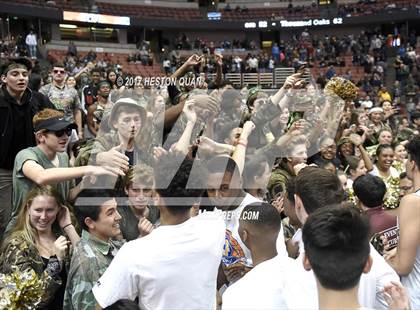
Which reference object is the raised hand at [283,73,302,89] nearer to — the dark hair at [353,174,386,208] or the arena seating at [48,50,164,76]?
the dark hair at [353,174,386,208]

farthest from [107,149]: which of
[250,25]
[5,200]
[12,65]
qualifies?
[250,25]

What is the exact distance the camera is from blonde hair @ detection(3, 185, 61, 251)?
2.95m

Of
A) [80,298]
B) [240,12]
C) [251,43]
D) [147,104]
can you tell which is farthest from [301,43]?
[80,298]

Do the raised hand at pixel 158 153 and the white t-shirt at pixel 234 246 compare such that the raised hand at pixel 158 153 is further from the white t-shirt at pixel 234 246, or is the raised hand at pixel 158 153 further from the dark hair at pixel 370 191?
the dark hair at pixel 370 191

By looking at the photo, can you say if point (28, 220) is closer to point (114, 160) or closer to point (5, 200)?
point (114, 160)

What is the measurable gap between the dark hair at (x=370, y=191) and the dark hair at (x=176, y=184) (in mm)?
1378

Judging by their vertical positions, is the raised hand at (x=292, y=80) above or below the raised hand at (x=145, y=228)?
above

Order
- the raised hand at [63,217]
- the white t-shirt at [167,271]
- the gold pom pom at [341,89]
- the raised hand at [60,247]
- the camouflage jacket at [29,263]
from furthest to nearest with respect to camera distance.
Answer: the gold pom pom at [341,89], the raised hand at [63,217], the raised hand at [60,247], the camouflage jacket at [29,263], the white t-shirt at [167,271]

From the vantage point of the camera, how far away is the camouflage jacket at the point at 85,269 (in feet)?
8.58

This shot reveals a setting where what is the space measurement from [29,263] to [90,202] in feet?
1.44

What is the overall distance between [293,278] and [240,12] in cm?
3367

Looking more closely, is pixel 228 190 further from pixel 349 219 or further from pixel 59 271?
pixel 349 219

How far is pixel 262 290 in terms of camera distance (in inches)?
88.0

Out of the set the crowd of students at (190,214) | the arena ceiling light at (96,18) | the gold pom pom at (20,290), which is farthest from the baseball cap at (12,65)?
the arena ceiling light at (96,18)
